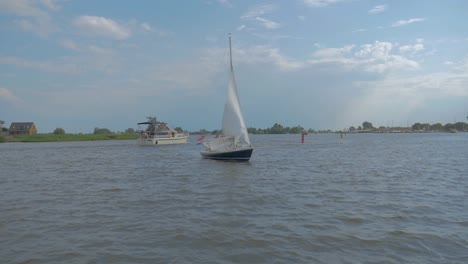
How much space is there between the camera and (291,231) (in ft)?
38.9

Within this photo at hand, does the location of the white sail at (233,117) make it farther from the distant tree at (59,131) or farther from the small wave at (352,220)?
the distant tree at (59,131)

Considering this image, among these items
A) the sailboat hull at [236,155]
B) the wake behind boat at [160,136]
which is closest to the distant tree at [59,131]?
the wake behind boat at [160,136]

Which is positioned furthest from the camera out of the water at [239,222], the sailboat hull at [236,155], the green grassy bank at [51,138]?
the green grassy bank at [51,138]

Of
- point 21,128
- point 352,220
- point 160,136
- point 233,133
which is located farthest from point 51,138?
point 352,220

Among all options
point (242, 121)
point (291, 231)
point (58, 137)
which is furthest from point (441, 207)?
point (58, 137)

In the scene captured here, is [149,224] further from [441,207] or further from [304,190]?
[441,207]

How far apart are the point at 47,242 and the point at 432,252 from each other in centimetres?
1095

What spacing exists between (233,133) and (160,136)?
202 ft

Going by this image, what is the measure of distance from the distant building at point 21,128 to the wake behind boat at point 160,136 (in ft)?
219

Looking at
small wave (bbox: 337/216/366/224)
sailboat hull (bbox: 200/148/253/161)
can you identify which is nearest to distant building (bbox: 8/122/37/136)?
sailboat hull (bbox: 200/148/253/161)

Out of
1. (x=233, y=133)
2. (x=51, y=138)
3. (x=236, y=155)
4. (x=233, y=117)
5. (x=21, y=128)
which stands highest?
(x=21, y=128)

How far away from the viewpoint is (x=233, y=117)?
123ft

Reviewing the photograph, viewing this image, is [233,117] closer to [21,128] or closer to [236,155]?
[236,155]

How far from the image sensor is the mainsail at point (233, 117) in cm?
3709
